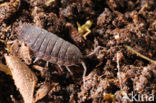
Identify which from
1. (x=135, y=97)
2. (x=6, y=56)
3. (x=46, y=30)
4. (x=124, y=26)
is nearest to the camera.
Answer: (x=135, y=97)

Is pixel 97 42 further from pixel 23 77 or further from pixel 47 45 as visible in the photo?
pixel 23 77

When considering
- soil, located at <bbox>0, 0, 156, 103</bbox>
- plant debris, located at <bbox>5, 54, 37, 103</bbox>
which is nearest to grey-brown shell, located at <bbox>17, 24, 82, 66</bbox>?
soil, located at <bbox>0, 0, 156, 103</bbox>

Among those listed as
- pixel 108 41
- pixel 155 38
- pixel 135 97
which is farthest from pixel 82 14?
pixel 135 97

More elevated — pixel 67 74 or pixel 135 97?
pixel 67 74

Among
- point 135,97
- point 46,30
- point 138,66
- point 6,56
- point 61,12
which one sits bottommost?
point 135,97

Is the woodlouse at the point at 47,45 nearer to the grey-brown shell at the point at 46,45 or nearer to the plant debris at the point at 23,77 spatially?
the grey-brown shell at the point at 46,45

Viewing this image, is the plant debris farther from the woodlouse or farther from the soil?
the woodlouse

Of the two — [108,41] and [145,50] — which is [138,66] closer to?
[145,50]
